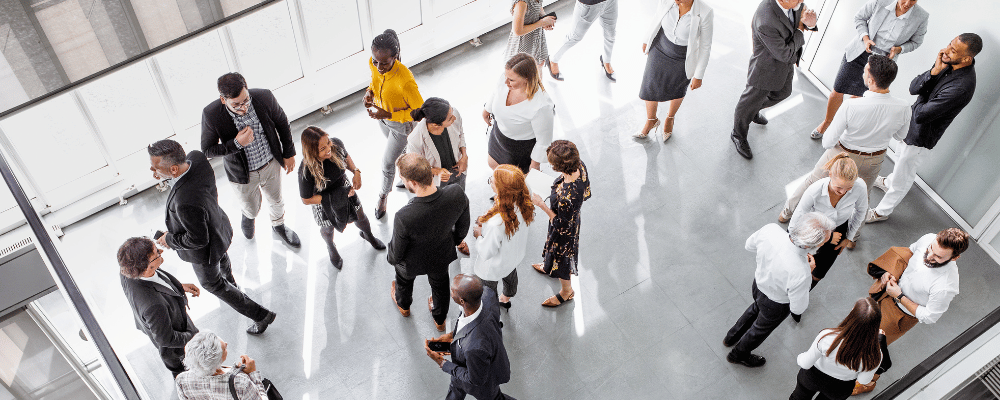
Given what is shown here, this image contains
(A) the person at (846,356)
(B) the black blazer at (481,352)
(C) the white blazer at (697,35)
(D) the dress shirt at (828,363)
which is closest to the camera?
(A) the person at (846,356)

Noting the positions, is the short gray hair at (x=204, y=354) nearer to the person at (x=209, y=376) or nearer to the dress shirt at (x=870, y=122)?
the person at (x=209, y=376)

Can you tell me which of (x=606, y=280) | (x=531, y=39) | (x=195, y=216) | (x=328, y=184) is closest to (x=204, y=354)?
(x=195, y=216)

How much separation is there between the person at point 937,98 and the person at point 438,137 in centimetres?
349

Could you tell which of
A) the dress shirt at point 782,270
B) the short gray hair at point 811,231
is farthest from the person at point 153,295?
the short gray hair at point 811,231

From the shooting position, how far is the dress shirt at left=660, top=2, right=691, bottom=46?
5.74m

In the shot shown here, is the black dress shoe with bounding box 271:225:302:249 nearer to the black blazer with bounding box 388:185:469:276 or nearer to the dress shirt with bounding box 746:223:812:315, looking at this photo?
the black blazer with bounding box 388:185:469:276

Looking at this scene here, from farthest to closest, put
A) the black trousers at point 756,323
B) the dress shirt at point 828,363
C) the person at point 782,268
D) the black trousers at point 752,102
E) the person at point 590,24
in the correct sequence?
the person at point 590,24
the black trousers at point 752,102
the black trousers at point 756,323
the person at point 782,268
the dress shirt at point 828,363

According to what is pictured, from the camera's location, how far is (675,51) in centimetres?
601

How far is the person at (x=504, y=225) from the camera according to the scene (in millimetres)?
4219

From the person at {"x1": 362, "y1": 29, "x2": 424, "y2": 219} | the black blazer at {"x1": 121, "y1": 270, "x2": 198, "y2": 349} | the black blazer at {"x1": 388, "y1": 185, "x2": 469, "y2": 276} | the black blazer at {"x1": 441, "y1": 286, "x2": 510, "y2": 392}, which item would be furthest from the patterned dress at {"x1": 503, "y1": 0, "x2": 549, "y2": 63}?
the black blazer at {"x1": 121, "y1": 270, "x2": 198, "y2": 349}

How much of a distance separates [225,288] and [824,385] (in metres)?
3.97

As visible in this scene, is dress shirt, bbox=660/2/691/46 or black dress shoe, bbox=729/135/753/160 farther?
black dress shoe, bbox=729/135/753/160

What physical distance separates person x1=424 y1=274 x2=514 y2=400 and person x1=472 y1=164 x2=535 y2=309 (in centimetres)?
50

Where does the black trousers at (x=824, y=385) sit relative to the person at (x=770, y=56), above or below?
below
